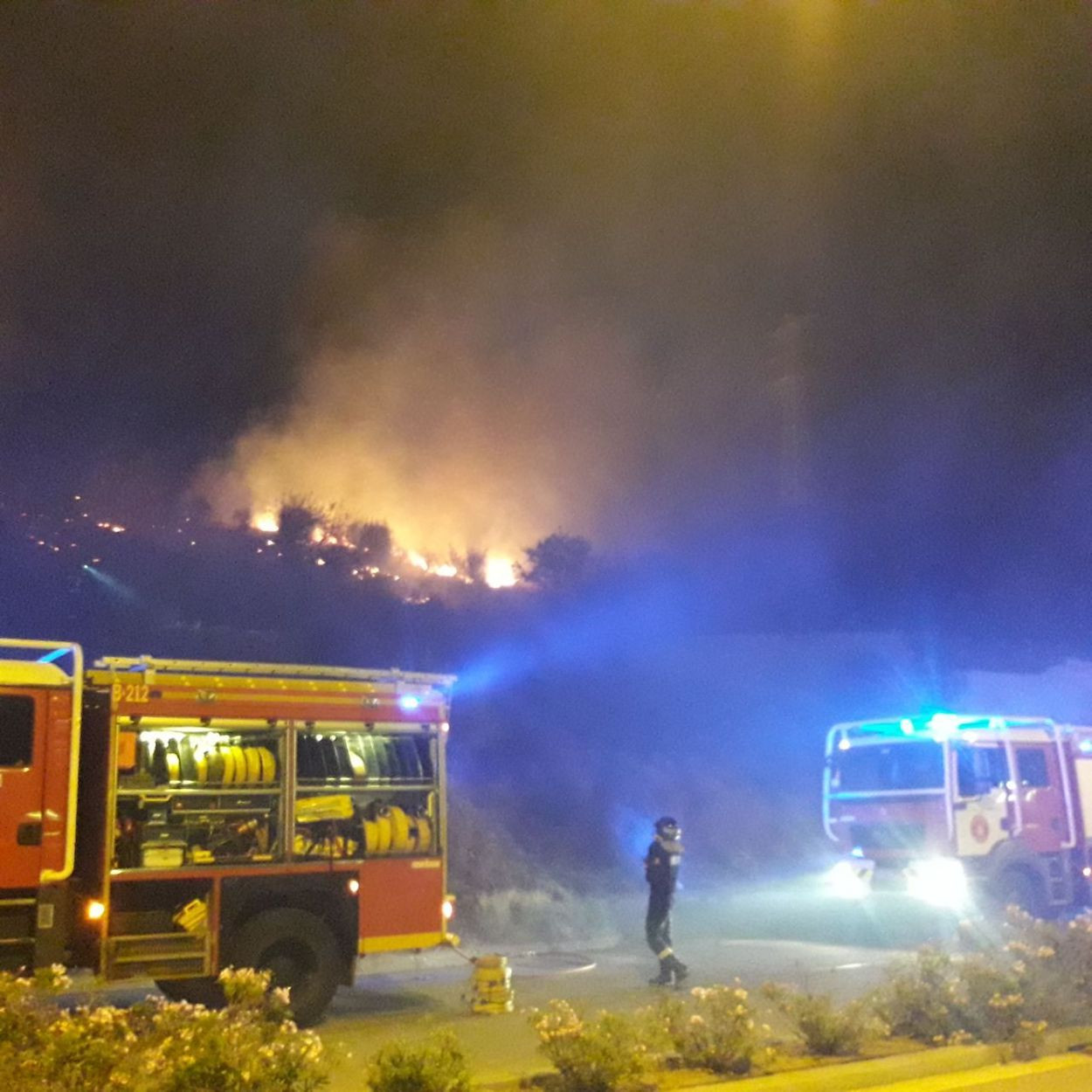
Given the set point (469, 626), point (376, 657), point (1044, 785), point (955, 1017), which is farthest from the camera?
point (469, 626)

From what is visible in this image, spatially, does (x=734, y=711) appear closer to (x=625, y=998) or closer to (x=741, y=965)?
(x=741, y=965)

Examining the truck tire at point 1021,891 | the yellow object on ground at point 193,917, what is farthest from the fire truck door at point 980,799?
the yellow object on ground at point 193,917

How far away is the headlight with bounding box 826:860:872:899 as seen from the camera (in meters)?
13.4

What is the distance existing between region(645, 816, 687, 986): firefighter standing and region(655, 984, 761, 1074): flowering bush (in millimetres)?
3780

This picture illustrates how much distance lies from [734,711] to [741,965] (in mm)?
16047

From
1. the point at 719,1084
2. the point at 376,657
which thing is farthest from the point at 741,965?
the point at 376,657

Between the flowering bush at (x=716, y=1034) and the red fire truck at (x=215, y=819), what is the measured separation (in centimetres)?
310

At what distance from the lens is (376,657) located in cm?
2381

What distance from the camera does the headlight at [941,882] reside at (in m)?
13.0

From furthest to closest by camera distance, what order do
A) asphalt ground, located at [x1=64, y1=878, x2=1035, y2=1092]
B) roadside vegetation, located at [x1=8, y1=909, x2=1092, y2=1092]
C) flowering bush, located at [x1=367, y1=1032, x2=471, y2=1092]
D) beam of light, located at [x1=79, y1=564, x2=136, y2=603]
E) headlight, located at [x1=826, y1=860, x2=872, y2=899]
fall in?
beam of light, located at [x1=79, y1=564, x2=136, y2=603]
headlight, located at [x1=826, y1=860, x2=872, y2=899]
asphalt ground, located at [x1=64, y1=878, x2=1035, y2=1092]
flowering bush, located at [x1=367, y1=1032, x2=471, y2=1092]
roadside vegetation, located at [x1=8, y1=909, x2=1092, y2=1092]

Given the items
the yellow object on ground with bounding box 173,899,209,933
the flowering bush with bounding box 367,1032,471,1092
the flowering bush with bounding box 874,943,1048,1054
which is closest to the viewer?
the flowering bush with bounding box 367,1032,471,1092

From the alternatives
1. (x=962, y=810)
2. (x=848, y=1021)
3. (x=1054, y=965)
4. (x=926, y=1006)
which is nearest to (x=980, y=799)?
(x=962, y=810)

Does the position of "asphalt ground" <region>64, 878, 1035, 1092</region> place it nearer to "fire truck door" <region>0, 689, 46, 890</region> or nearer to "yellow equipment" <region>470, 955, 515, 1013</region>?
"yellow equipment" <region>470, 955, 515, 1013</region>

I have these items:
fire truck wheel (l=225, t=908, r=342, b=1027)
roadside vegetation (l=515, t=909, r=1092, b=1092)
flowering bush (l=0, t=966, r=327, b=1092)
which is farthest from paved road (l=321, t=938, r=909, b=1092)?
roadside vegetation (l=515, t=909, r=1092, b=1092)
